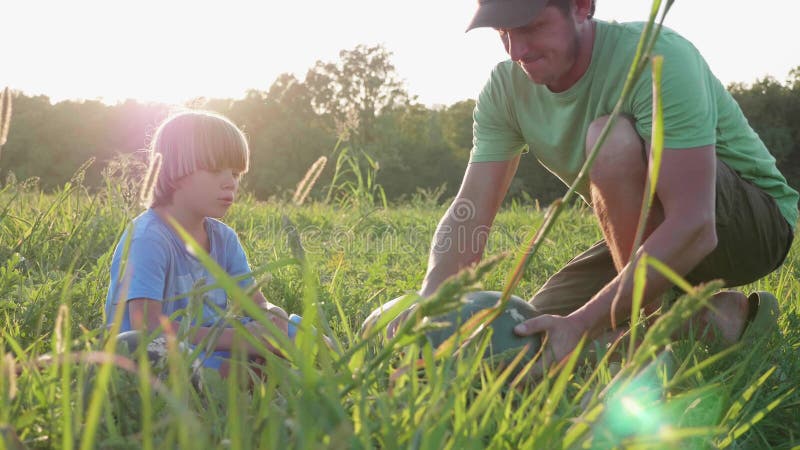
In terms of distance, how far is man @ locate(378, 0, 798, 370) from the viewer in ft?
9.27

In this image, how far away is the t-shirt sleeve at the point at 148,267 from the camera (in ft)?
9.39

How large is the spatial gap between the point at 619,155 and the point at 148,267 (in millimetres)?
1907

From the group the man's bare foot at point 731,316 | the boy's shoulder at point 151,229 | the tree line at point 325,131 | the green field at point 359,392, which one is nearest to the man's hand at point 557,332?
the green field at point 359,392

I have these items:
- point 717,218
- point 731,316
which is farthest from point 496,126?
point 731,316

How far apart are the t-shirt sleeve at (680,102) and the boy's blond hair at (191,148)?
1.72m

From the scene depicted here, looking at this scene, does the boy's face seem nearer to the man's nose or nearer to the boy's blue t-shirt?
the boy's blue t-shirt

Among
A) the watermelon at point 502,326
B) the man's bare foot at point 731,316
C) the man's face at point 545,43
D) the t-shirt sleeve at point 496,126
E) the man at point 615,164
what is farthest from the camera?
the t-shirt sleeve at point 496,126

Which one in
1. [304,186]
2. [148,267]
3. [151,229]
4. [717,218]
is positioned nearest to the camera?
[304,186]

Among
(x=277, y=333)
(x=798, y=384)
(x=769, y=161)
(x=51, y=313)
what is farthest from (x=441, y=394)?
(x=769, y=161)

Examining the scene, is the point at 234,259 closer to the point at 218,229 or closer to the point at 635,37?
the point at 218,229

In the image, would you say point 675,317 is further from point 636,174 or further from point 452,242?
point 452,242

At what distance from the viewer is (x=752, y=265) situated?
3562mm

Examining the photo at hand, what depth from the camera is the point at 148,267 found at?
2918 millimetres

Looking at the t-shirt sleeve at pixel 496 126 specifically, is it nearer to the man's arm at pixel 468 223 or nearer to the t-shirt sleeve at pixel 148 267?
the man's arm at pixel 468 223
